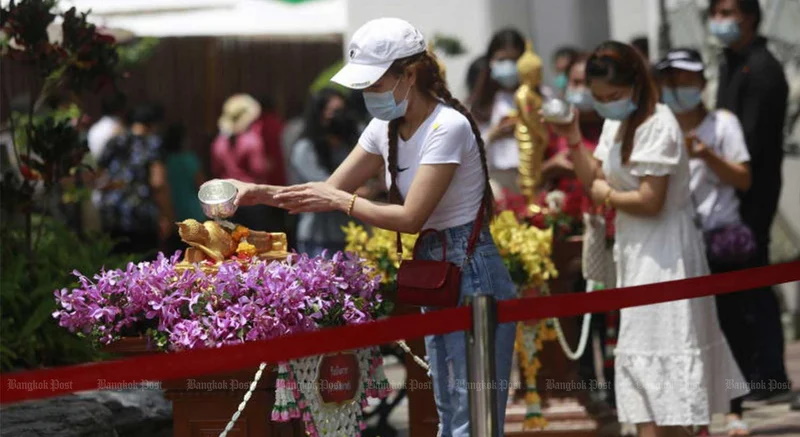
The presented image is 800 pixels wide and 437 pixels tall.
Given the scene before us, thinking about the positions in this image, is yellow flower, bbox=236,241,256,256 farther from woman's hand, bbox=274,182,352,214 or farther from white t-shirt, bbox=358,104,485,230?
white t-shirt, bbox=358,104,485,230

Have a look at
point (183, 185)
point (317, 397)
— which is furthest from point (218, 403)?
point (183, 185)

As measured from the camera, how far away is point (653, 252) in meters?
7.28

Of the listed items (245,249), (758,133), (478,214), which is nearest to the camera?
(478,214)

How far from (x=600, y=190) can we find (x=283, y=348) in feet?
8.98

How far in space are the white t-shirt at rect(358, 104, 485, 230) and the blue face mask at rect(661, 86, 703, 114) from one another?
3177mm

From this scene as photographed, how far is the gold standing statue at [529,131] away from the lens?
8914 millimetres

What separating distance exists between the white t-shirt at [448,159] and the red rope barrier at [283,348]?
0.51m

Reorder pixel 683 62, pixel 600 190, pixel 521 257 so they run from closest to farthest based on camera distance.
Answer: pixel 600 190
pixel 521 257
pixel 683 62

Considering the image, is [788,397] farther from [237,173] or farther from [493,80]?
[237,173]

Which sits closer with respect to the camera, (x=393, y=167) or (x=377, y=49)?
(x=377, y=49)

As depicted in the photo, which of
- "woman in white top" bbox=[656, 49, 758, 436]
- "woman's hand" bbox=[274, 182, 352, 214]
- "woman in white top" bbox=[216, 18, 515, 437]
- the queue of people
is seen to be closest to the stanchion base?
the queue of people

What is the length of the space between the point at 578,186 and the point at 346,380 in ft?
11.6

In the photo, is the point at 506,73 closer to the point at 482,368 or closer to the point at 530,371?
the point at 530,371

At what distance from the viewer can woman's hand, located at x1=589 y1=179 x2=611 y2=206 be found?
7.34m
